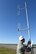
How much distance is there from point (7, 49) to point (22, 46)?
9.79 meters

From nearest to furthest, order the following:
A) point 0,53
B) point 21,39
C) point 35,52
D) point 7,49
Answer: point 21,39 → point 35,52 → point 0,53 → point 7,49

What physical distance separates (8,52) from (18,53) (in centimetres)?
863

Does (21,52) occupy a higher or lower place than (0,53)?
lower

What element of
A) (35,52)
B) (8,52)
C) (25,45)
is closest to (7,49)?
(8,52)

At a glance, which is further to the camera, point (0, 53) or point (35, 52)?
point (0, 53)

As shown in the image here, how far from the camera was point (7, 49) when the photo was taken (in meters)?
14.6

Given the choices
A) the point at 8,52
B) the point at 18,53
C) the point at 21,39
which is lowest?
the point at 18,53

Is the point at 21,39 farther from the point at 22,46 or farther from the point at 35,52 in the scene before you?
the point at 35,52

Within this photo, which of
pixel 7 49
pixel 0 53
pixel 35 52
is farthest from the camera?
pixel 7 49

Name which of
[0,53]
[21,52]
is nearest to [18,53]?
[21,52]

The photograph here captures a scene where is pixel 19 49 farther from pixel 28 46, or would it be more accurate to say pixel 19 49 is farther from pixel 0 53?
pixel 0 53

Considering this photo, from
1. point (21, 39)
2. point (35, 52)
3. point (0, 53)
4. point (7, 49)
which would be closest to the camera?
point (21, 39)

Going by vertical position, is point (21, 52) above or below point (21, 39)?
below

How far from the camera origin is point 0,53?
1312 centimetres
